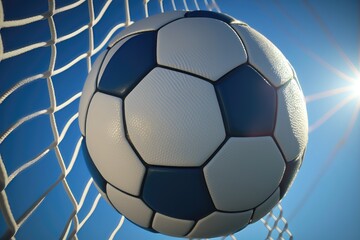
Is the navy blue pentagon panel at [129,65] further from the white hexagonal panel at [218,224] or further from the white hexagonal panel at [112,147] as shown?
the white hexagonal panel at [218,224]

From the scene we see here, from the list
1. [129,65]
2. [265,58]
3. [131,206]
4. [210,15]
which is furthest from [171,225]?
[210,15]

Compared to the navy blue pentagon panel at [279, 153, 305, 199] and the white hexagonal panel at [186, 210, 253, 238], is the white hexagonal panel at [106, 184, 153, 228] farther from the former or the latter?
the navy blue pentagon panel at [279, 153, 305, 199]

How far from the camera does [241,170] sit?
0.82 metres

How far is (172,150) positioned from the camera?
0.79 meters

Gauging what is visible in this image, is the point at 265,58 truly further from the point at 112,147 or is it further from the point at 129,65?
the point at 112,147

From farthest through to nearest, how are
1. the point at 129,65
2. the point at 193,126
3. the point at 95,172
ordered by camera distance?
the point at 95,172 < the point at 129,65 < the point at 193,126

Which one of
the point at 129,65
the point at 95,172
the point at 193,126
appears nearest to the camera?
the point at 193,126

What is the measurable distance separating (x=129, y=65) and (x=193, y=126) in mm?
309

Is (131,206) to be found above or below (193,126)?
below

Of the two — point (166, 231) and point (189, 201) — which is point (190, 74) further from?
point (166, 231)

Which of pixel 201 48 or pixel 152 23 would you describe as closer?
pixel 201 48

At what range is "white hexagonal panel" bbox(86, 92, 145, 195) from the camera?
85 centimetres

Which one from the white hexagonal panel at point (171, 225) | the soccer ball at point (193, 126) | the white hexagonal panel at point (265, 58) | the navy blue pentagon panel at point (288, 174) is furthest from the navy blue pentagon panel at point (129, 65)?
the navy blue pentagon panel at point (288, 174)

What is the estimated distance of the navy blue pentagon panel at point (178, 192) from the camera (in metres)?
0.81
